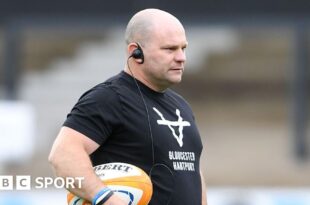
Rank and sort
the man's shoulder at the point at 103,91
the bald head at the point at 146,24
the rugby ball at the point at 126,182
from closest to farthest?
the rugby ball at the point at 126,182 → the man's shoulder at the point at 103,91 → the bald head at the point at 146,24

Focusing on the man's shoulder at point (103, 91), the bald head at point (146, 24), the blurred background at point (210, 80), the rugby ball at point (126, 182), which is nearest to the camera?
the rugby ball at point (126, 182)

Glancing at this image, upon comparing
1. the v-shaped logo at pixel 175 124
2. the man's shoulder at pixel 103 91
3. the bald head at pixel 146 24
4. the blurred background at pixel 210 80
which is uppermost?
the bald head at pixel 146 24

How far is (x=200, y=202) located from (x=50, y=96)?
35.7ft

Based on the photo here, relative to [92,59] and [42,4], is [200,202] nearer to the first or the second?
[42,4]

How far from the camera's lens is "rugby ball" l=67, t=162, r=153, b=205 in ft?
14.9

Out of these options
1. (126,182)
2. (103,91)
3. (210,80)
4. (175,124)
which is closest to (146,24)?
(103,91)

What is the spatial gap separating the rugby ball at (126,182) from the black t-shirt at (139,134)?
0.17ft

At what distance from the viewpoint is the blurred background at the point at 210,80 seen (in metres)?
13.9

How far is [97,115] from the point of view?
4570 millimetres

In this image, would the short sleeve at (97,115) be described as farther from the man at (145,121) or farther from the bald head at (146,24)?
the bald head at (146,24)

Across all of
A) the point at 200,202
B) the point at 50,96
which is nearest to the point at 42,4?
the point at 50,96

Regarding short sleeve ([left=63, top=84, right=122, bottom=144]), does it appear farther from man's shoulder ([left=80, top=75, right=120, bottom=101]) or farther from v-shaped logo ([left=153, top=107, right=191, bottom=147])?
v-shaped logo ([left=153, top=107, right=191, bottom=147])

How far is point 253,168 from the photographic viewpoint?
49.9ft

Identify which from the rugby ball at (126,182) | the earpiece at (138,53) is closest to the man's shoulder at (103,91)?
the earpiece at (138,53)
